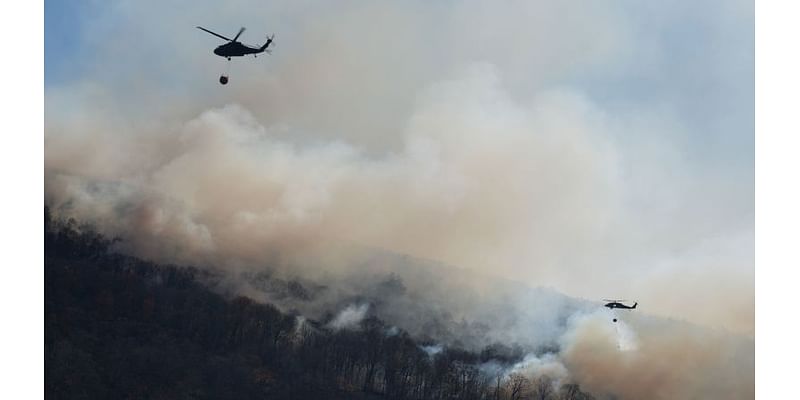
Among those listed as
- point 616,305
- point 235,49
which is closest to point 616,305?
point 616,305

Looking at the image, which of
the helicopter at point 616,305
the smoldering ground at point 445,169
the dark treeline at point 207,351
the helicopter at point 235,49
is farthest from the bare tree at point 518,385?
the helicopter at point 235,49

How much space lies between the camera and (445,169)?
302 inches

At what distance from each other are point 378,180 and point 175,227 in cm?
185

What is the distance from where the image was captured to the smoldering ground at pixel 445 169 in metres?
7.41

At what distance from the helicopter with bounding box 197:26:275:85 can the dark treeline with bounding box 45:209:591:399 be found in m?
1.94

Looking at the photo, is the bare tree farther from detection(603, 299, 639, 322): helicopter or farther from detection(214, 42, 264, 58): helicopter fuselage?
detection(214, 42, 264, 58): helicopter fuselage

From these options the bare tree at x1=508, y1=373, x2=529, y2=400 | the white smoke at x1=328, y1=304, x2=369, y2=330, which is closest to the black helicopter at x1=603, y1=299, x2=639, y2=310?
the bare tree at x1=508, y1=373, x2=529, y2=400

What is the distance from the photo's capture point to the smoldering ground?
24.3 feet

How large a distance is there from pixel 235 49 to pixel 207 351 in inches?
105

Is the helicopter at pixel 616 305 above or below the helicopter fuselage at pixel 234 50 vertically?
below

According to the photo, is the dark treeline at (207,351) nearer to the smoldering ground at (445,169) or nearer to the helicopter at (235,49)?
the smoldering ground at (445,169)

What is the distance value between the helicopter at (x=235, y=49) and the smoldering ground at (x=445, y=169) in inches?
4.5

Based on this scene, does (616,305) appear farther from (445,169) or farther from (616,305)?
(445,169)
